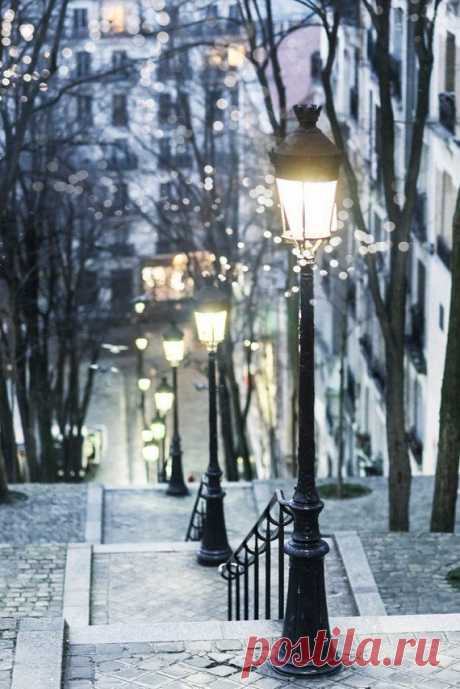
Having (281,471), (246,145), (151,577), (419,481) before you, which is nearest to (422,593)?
(151,577)

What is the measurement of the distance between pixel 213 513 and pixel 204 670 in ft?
21.4

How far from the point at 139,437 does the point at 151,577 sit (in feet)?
114

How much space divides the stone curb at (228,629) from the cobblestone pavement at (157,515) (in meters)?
8.08

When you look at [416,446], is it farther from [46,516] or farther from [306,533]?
[306,533]

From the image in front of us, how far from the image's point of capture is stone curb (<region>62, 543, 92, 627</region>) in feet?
46.3

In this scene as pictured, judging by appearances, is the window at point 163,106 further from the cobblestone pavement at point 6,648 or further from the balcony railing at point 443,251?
the cobblestone pavement at point 6,648

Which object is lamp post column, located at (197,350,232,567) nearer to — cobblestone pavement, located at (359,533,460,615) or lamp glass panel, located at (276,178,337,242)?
cobblestone pavement, located at (359,533,460,615)

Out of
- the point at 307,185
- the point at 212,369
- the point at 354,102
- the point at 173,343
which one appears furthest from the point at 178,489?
the point at 354,102

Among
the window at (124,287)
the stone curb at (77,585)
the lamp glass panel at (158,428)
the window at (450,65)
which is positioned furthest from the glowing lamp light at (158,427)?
→ the window at (124,287)

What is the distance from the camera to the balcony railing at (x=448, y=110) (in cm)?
2667

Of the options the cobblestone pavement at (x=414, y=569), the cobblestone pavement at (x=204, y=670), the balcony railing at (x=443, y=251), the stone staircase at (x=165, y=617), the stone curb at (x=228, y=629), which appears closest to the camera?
the cobblestone pavement at (x=204, y=670)

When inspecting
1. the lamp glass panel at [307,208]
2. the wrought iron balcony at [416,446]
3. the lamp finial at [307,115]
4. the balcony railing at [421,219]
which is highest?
the lamp finial at [307,115]

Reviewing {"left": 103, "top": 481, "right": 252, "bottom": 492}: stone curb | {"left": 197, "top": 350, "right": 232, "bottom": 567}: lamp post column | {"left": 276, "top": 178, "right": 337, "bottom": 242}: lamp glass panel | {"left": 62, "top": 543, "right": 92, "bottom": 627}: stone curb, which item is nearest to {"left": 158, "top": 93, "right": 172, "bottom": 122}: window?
{"left": 103, "top": 481, "right": 252, "bottom": 492}: stone curb

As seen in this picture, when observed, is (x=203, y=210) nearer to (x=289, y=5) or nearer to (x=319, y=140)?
(x=289, y=5)
